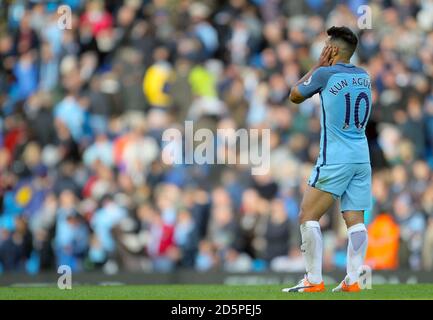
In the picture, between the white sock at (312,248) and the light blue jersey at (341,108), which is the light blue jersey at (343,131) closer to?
the light blue jersey at (341,108)

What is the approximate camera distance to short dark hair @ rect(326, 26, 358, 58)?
11.4 m

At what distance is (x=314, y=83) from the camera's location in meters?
11.3

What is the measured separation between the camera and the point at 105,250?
60.7 ft

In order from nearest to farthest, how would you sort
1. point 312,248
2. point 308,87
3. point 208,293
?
point 308,87
point 312,248
point 208,293

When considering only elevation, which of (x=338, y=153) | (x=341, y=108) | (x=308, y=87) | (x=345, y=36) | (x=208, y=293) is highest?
(x=345, y=36)

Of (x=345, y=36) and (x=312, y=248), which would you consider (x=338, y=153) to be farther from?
(x=345, y=36)

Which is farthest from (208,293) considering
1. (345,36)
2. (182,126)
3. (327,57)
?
(182,126)

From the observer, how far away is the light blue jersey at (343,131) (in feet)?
37.2

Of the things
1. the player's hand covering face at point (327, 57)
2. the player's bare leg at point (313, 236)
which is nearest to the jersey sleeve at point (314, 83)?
the player's hand covering face at point (327, 57)

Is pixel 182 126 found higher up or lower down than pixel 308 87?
higher up

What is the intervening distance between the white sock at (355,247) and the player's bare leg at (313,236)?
0.27m

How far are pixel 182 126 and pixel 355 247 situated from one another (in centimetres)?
887
